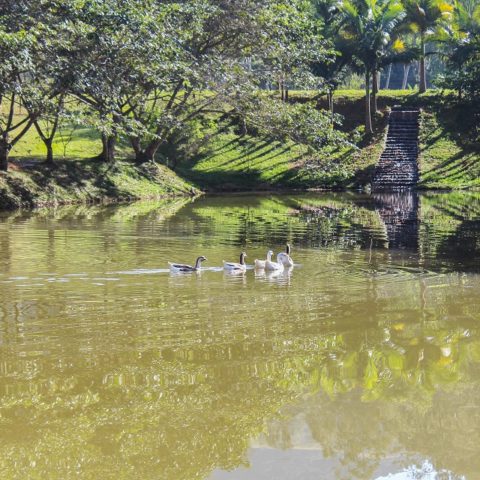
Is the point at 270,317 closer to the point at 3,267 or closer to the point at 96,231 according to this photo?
the point at 3,267

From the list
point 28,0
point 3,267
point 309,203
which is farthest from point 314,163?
point 3,267

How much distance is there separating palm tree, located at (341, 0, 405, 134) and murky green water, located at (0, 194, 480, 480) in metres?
34.6

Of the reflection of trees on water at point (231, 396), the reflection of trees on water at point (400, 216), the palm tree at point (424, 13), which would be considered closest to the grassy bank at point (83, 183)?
the reflection of trees on water at point (400, 216)

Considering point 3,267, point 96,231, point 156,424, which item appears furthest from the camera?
point 96,231

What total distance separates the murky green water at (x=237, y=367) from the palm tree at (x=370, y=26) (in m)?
34.6

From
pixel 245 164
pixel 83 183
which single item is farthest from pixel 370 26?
pixel 83 183

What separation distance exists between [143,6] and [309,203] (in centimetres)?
1715

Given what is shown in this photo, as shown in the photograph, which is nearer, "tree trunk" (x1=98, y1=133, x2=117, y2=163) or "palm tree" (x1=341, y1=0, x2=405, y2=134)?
"tree trunk" (x1=98, y1=133, x2=117, y2=163)

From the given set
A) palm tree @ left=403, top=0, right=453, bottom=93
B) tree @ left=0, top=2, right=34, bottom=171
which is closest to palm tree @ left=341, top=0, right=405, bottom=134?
palm tree @ left=403, top=0, right=453, bottom=93

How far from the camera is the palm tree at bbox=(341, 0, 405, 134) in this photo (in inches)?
2036

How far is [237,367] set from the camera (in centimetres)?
941

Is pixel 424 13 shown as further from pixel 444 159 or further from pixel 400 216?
pixel 400 216

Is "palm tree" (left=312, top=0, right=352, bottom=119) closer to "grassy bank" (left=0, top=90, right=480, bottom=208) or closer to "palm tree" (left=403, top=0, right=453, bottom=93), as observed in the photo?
"grassy bank" (left=0, top=90, right=480, bottom=208)

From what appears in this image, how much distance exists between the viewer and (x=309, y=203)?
4016 centimetres
